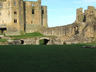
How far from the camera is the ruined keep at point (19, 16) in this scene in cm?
Answer: 6228

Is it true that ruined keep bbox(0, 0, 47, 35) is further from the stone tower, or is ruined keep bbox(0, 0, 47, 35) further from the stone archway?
the stone archway

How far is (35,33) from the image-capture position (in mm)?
64750

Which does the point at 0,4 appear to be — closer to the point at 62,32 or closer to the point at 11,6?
the point at 11,6

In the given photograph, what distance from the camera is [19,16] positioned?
205 ft

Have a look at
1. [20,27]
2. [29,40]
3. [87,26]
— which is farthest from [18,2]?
[87,26]

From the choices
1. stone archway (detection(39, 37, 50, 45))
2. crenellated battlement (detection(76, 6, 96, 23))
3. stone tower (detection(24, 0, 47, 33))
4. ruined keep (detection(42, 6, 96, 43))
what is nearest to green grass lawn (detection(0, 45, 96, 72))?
ruined keep (detection(42, 6, 96, 43))

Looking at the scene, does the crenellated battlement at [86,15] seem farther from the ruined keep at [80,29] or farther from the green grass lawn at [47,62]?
the green grass lawn at [47,62]

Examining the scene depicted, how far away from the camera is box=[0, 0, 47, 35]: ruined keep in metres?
62.3

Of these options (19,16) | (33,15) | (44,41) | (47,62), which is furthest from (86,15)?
(47,62)

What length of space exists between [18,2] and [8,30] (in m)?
7.44

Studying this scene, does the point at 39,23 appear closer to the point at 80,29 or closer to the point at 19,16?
the point at 19,16

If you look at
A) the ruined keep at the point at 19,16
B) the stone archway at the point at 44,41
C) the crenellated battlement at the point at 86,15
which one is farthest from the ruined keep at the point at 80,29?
the ruined keep at the point at 19,16

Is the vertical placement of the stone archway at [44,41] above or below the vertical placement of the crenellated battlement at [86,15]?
below

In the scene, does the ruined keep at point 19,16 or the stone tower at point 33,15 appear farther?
the stone tower at point 33,15
